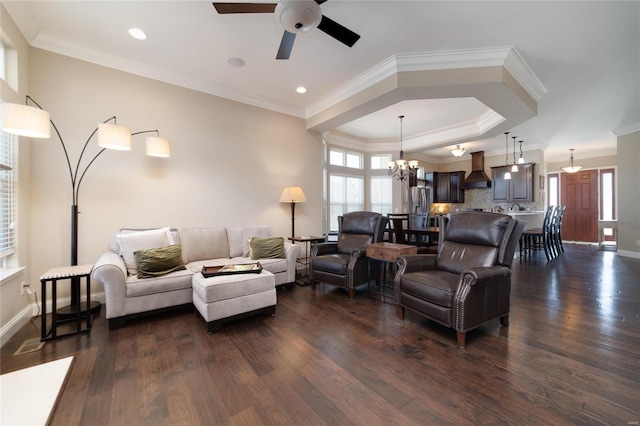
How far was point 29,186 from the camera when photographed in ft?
9.27

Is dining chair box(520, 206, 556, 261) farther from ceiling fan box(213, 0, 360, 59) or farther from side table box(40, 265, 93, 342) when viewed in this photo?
side table box(40, 265, 93, 342)

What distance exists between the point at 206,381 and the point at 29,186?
3.01 m

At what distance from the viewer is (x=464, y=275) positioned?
88.7 inches

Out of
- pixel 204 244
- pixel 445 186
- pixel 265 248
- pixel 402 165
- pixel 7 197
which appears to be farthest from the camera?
pixel 445 186

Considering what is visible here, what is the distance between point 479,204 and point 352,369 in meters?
8.27

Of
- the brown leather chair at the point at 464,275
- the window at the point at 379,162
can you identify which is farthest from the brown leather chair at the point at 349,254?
the window at the point at 379,162

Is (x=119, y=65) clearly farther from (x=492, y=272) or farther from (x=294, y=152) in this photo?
(x=492, y=272)

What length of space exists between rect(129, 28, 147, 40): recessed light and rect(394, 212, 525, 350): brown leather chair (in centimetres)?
383

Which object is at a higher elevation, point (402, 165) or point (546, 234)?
point (402, 165)

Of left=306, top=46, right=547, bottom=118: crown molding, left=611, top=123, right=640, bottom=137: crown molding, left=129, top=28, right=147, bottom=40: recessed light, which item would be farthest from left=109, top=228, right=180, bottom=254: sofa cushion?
left=611, top=123, right=640, bottom=137: crown molding

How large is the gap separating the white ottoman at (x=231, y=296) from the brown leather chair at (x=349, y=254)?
102 centimetres

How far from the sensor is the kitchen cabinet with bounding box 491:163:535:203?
7.27m

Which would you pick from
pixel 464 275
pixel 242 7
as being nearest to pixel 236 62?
pixel 242 7

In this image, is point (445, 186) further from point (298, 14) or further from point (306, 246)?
point (298, 14)
